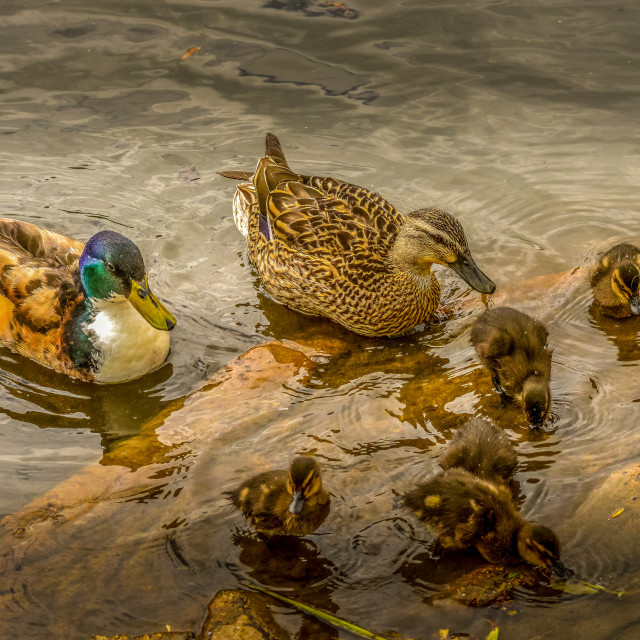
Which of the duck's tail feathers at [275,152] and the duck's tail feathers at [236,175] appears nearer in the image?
the duck's tail feathers at [275,152]

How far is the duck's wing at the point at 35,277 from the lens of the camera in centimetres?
545

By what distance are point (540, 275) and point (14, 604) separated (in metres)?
4.14

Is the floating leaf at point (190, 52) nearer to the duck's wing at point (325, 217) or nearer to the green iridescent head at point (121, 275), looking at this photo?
the duck's wing at point (325, 217)

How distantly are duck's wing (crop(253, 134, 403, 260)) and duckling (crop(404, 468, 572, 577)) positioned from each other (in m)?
2.25

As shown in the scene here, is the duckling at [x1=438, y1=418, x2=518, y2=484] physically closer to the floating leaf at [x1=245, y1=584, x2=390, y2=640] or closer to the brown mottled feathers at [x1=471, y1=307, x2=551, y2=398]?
the brown mottled feathers at [x1=471, y1=307, x2=551, y2=398]

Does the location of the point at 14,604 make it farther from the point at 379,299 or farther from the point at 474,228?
the point at 474,228

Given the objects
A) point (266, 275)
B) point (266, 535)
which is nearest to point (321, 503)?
Result: point (266, 535)

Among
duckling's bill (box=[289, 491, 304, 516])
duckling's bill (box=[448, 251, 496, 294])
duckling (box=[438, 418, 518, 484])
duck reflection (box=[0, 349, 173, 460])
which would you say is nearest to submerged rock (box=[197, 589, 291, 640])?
duckling's bill (box=[289, 491, 304, 516])

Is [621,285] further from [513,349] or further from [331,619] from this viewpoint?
[331,619]

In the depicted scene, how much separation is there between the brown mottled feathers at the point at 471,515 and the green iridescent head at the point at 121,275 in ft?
7.11

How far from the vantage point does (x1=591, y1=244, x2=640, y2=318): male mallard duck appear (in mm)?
5148

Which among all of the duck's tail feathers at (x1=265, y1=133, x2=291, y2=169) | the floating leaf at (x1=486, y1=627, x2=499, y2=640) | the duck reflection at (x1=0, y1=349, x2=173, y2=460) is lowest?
the duck reflection at (x1=0, y1=349, x2=173, y2=460)

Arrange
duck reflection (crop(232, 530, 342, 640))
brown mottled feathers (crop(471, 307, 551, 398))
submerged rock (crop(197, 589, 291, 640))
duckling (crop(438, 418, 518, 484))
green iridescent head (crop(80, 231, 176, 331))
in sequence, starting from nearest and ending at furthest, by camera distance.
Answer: submerged rock (crop(197, 589, 291, 640))
duck reflection (crop(232, 530, 342, 640))
duckling (crop(438, 418, 518, 484))
brown mottled feathers (crop(471, 307, 551, 398))
green iridescent head (crop(80, 231, 176, 331))

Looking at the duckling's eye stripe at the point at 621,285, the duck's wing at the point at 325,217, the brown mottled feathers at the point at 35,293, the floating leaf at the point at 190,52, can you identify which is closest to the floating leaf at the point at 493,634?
the duckling's eye stripe at the point at 621,285
